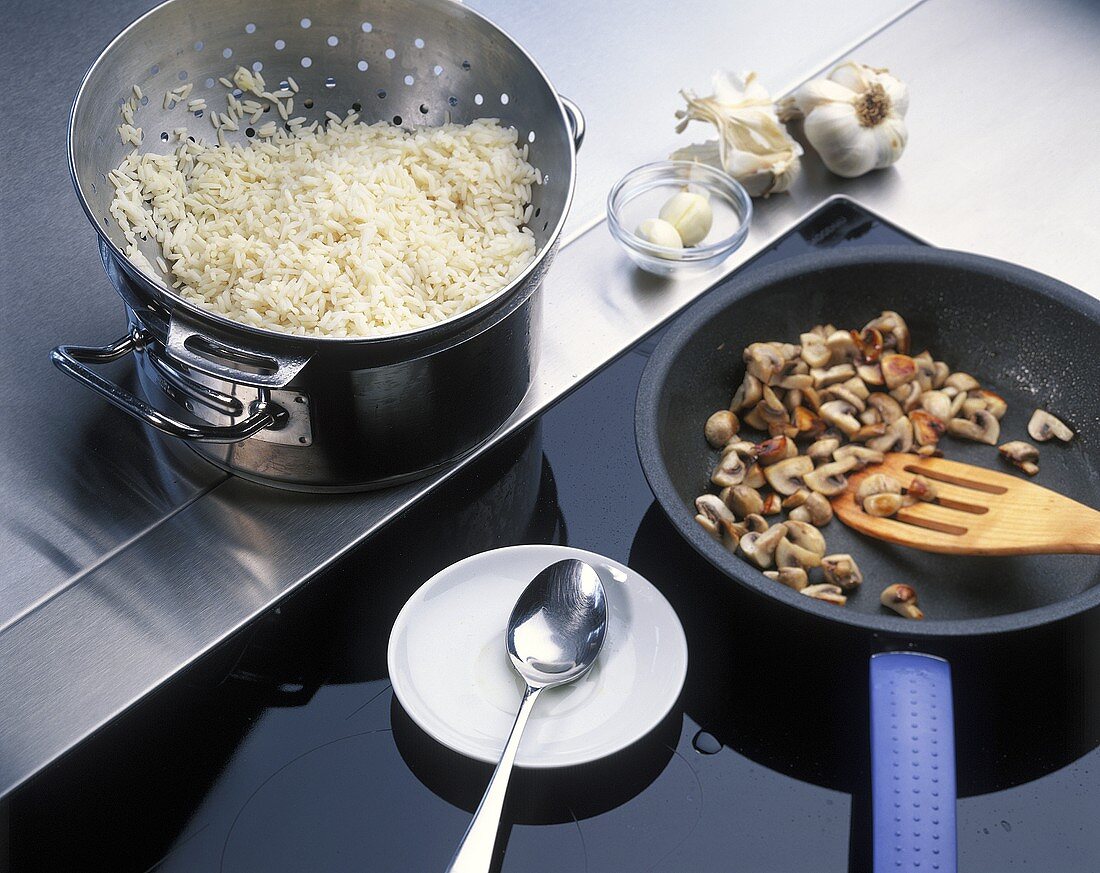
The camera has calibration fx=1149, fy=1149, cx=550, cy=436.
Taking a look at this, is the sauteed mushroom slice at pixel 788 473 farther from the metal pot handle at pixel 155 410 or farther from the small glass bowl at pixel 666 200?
the metal pot handle at pixel 155 410

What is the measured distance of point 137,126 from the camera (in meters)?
0.88

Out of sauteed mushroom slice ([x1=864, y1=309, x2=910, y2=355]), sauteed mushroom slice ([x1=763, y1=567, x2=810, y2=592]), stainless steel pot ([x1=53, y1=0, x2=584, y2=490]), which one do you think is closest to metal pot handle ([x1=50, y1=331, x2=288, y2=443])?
stainless steel pot ([x1=53, y1=0, x2=584, y2=490])

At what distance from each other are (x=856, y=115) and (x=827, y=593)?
19.3 inches

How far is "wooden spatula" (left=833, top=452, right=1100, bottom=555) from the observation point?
0.77 meters

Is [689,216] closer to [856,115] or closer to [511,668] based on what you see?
[856,115]

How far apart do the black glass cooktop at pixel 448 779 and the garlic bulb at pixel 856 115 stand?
1.53 feet

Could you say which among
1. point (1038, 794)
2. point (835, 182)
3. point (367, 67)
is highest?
point (367, 67)

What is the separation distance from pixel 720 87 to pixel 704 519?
1.53 feet

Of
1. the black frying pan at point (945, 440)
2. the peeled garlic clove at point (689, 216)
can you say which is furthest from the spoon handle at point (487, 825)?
the peeled garlic clove at point (689, 216)

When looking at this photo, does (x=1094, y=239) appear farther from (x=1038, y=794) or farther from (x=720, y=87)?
(x=1038, y=794)

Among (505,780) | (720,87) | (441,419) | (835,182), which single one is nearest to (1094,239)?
(835,182)

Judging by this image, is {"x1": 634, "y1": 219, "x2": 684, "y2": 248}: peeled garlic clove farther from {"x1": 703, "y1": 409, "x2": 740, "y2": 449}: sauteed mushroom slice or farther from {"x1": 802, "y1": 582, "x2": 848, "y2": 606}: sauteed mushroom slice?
{"x1": 802, "y1": 582, "x2": 848, "y2": 606}: sauteed mushroom slice

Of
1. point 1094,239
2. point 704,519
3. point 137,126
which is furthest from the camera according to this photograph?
point 1094,239

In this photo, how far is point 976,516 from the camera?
0.80 meters
